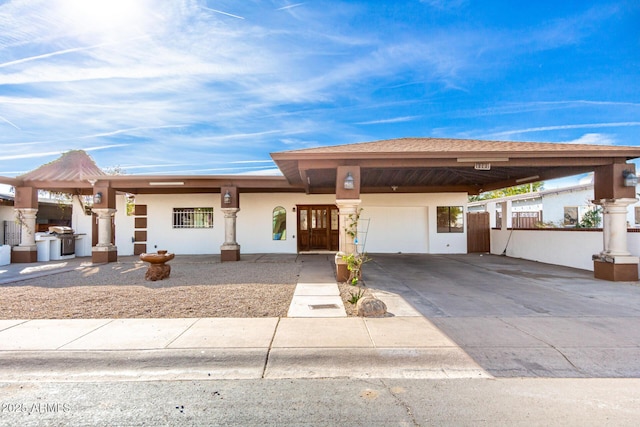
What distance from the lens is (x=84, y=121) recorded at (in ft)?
47.8

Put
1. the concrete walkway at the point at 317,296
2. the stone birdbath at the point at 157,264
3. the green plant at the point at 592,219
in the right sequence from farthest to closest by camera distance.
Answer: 1. the green plant at the point at 592,219
2. the stone birdbath at the point at 157,264
3. the concrete walkway at the point at 317,296

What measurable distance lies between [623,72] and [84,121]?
2221cm

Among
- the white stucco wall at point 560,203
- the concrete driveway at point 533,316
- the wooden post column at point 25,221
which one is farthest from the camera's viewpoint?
the white stucco wall at point 560,203

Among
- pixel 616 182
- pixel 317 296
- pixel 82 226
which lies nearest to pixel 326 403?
pixel 317 296

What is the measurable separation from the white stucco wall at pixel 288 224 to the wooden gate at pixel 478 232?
1.88ft

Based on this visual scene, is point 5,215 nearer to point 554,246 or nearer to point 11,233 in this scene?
point 11,233

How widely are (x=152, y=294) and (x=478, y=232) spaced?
14.8m

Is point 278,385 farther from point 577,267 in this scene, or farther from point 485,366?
point 577,267

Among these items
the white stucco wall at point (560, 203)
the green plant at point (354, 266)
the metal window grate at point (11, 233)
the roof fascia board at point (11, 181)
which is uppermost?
the roof fascia board at point (11, 181)

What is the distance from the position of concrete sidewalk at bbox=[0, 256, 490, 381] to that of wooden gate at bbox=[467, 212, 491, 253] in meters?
12.5

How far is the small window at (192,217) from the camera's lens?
16547mm

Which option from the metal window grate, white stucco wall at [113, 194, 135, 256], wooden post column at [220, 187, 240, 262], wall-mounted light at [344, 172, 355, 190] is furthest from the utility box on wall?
the metal window grate

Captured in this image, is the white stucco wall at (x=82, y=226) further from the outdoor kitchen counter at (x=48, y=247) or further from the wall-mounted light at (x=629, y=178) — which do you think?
the wall-mounted light at (x=629, y=178)

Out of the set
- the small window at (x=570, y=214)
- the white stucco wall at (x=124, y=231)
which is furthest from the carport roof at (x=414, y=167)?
the small window at (x=570, y=214)
